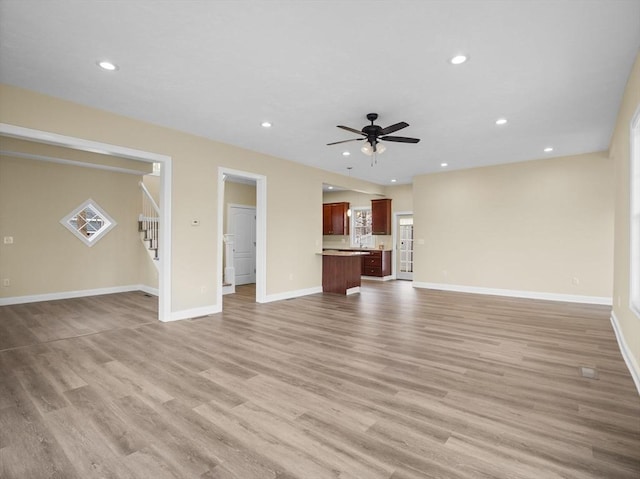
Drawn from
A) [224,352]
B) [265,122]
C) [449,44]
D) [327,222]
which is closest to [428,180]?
[327,222]

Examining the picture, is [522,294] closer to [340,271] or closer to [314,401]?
[340,271]

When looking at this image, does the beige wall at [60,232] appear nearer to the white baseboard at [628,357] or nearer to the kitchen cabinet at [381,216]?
the kitchen cabinet at [381,216]

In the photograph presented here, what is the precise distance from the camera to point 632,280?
3209 mm

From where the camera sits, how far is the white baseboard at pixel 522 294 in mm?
6212

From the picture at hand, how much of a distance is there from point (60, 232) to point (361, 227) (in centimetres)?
789

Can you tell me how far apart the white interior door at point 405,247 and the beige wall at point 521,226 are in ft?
5.47

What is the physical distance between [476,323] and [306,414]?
11.4 ft

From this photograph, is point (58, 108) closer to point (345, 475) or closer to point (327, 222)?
point (345, 475)

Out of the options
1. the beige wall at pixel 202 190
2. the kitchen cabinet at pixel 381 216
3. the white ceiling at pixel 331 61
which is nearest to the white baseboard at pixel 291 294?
the beige wall at pixel 202 190

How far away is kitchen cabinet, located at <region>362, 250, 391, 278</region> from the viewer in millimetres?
9822

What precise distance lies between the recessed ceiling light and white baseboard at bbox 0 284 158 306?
5.00 m

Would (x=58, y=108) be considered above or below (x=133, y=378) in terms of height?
above

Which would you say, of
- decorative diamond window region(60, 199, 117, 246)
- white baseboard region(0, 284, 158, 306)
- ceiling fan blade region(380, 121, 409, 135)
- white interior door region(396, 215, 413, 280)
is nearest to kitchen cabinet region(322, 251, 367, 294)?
white interior door region(396, 215, 413, 280)

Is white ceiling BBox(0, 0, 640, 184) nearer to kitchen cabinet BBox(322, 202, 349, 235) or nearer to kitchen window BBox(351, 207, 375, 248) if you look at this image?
kitchen cabinet BBox(322, 202, 349, 235)
